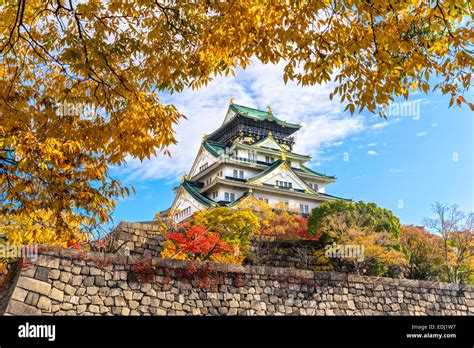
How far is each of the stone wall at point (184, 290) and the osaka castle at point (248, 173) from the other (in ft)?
53.0

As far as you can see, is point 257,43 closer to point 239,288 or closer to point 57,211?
point 57,211

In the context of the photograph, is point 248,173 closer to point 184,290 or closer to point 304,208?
point 304,208

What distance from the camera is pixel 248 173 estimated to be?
1443 inches

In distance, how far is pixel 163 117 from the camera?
5824 millimetres

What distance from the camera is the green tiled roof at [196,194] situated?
31472mm

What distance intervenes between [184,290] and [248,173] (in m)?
26.1

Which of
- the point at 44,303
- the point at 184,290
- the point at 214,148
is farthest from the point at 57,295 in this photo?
Result: the point at 214,148

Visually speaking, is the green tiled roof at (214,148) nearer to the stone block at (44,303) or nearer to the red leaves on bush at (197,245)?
the red leaves on bush at (197,245)

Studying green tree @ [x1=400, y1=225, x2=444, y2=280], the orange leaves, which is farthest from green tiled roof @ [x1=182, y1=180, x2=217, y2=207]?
the orange leaves

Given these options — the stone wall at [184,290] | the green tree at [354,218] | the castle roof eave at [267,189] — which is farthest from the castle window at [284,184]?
the stone wall at [184,290]

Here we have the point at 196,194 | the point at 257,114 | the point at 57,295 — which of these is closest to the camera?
the point at 57,295

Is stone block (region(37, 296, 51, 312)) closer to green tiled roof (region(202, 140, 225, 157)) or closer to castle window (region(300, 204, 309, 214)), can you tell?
green tiled roof (region(202, 140, 225, 157))
